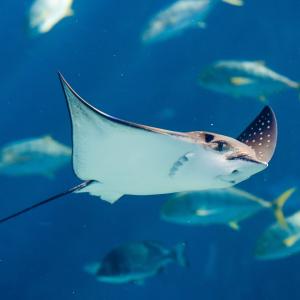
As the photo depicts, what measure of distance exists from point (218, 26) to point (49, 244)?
506 cm

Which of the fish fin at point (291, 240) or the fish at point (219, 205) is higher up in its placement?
the fish at point (219, 205)

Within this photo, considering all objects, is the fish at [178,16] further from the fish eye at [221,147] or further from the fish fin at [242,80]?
the fish eye at [221,147]

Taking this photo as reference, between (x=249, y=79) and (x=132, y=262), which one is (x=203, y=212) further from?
(x=249, y=79)

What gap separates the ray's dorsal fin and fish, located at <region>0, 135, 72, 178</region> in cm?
289

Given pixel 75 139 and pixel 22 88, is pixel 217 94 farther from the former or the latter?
pixel 75 139

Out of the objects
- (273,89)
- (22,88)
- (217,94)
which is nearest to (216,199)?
(273,89)

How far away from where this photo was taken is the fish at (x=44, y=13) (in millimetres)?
6121

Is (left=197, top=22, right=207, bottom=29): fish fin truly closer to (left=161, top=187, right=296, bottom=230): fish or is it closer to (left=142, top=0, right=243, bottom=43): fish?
(left=142, top=0, right=243, bottom=43): fish

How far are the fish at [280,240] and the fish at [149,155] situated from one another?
12.3 ft

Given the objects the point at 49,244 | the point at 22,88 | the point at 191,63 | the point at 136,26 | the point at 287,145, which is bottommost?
the point at 49,244

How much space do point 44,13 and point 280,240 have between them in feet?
14.3

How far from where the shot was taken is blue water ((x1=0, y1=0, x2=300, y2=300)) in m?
8.00

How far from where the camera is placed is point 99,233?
28.5ft

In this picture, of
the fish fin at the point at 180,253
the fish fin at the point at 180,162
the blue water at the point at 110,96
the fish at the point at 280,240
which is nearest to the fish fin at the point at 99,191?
the fish fin at the point at 180,162
